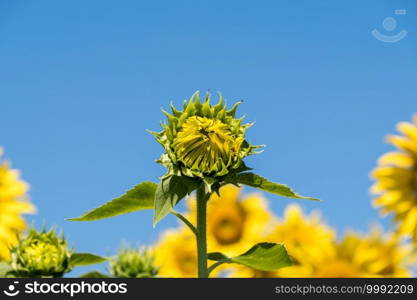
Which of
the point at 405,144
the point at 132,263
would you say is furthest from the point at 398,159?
the point at 132,263

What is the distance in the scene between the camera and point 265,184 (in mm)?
1828

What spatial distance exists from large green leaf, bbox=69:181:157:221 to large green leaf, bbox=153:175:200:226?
6cm

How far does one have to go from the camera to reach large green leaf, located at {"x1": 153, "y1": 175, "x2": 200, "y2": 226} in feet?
5.92

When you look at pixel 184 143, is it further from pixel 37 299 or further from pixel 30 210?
pixel 30 210

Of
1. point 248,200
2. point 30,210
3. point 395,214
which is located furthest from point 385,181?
Answer: point 30,210

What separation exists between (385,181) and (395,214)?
291mm

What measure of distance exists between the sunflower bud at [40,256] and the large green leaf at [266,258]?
2.70ft

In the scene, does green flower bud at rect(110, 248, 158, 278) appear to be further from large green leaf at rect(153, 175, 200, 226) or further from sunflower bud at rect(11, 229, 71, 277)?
large green leaf at rect(153, 175, 200, 226)

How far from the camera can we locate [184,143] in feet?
6.17

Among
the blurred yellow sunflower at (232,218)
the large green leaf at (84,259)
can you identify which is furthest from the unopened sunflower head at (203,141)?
the blurred yellow sunflower at (232,218)

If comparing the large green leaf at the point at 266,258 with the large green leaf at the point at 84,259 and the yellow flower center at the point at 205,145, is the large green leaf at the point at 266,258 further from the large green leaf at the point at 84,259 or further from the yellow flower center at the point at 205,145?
the large green leaf at the point at 84,259

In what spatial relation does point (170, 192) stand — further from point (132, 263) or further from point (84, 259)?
point (132, 263)

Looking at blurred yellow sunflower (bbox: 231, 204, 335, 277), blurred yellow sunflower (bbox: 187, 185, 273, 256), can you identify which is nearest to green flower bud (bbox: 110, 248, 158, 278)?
blurred yellow sunflower (bbox: 231, 204, 335, 277)

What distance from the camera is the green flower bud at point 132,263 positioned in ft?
10.7
